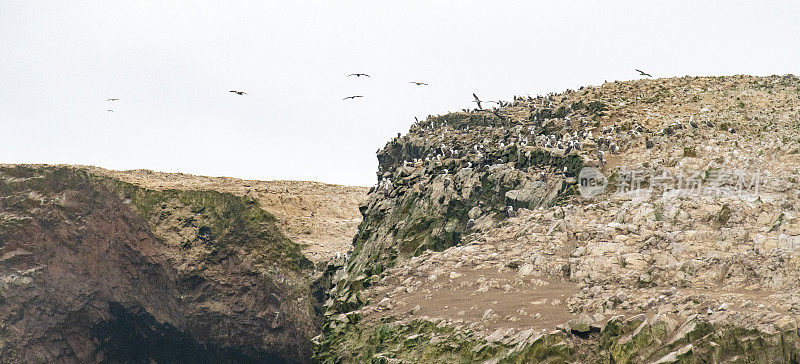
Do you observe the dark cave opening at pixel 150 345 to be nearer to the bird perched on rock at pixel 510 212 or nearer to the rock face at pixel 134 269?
the rock face at pixel 134 269

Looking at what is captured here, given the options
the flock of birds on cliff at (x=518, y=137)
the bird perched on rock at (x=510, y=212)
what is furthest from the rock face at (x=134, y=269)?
the bird perched on rock at (x=510, y=212)

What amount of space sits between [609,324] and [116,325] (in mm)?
43779

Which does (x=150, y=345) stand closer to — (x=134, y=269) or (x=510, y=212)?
(x=134, y=269)

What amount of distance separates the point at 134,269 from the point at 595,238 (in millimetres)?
35799

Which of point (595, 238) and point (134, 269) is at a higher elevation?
point (595, 238)

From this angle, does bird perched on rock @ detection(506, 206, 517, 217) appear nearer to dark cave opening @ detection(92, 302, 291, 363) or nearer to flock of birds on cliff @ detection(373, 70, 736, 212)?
flock of birds on cliff @ detection(373, 70, 736, 212)

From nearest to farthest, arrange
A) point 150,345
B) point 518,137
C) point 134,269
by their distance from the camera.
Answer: point 518,137 → point 134,269 → point 150,345

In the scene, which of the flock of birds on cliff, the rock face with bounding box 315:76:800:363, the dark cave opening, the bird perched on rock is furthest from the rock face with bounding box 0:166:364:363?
the bird perched on rock

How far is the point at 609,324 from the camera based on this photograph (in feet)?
A: 57.5

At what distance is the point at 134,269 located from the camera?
51.0 m

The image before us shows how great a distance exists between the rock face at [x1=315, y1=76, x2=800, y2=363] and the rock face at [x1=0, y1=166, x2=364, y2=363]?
12.2 metres

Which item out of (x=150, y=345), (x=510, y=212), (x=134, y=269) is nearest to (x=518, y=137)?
(x=510, y=212)

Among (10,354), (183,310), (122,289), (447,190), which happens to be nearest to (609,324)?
(447,190)

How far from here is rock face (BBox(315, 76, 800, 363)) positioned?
1756 cm
